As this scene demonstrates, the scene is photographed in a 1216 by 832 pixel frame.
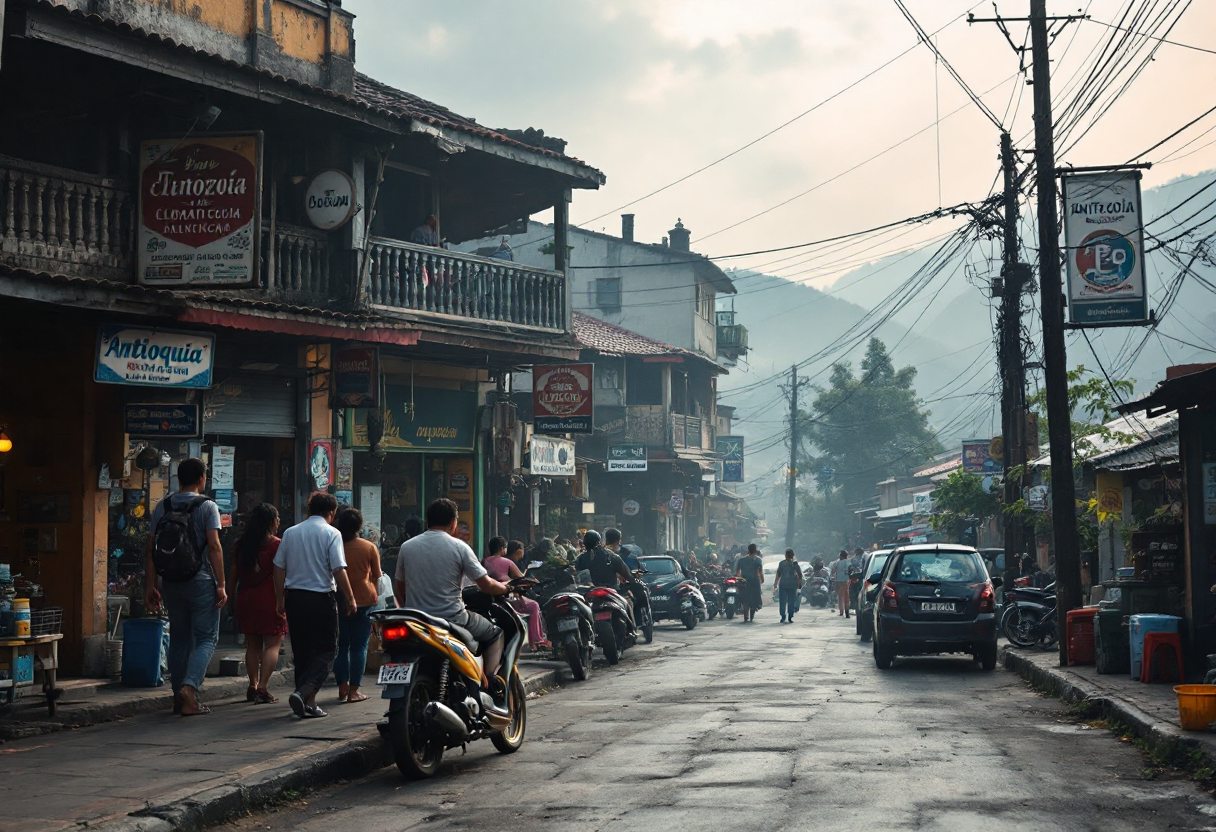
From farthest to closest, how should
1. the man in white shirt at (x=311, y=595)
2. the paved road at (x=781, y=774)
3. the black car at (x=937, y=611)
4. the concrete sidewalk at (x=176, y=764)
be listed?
1. the black car at (x=937, y=611)
2. the man in white shirt at (x=311, y=595)
3. the paved road at (x=781, y=774)
4. the concrete sidewalk at (x=176, y=764)

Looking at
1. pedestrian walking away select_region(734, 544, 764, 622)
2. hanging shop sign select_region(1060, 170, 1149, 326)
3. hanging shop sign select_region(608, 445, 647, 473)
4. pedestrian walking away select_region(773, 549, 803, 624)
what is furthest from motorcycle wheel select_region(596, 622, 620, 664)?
hanging shop sign select_region(608, 445, 647, 473)

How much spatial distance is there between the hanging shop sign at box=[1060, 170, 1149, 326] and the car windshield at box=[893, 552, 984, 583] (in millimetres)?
3568

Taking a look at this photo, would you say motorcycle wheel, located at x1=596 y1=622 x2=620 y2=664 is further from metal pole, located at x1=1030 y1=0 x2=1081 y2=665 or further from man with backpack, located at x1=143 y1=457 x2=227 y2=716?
man with backpack, located at x1=143 y1=457 x2=227 y2=716

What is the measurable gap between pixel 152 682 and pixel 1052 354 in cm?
1164

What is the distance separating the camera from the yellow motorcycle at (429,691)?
8320mm

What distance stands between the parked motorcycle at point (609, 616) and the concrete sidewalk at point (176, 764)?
5.55 metres

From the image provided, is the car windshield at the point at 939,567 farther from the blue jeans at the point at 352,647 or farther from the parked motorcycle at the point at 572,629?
the blue jeans at the point at 352,647

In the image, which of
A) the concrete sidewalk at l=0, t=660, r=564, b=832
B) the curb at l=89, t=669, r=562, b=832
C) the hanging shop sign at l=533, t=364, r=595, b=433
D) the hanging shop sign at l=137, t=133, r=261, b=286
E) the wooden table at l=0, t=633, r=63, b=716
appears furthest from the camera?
the hanging shop sign at l=533, t=364, r=595, b=433

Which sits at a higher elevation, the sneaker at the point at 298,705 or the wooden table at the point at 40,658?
the wooden table at the point at 40,658

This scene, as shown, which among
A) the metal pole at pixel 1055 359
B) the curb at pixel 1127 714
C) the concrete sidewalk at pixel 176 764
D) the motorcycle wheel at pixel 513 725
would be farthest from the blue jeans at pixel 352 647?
the metal pole at pixel 1055 359

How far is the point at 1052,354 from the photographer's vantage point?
16.7 meters

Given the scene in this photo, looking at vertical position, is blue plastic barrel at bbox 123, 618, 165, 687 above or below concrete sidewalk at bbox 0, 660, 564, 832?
above

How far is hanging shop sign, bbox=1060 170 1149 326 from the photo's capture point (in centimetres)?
1719

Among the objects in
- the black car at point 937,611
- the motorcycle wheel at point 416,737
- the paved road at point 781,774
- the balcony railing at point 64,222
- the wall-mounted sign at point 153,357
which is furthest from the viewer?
the black car at point 937,611
